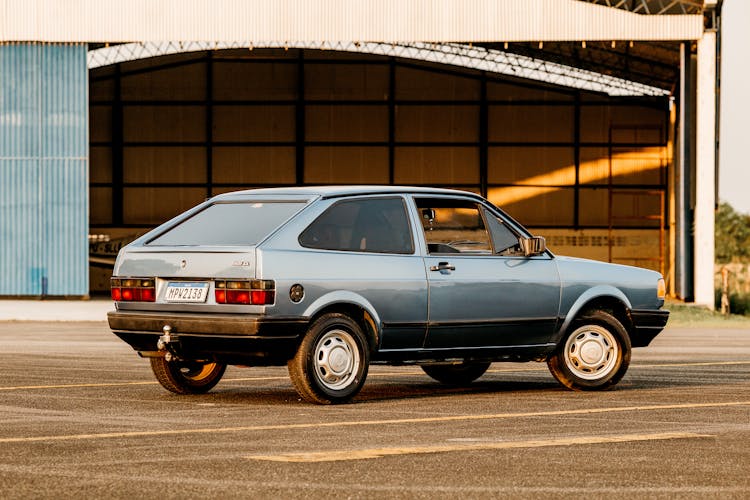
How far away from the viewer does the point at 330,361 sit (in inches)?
412

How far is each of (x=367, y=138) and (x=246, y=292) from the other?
129 ft

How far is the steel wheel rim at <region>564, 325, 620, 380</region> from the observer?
1201cm

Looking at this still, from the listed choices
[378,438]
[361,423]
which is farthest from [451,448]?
[361,423]

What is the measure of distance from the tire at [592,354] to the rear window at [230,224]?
2.74 m

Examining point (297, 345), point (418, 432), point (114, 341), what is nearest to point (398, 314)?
point (297, 345)

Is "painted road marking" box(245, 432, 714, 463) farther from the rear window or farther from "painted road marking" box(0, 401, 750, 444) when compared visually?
the rear window

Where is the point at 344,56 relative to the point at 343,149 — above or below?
above

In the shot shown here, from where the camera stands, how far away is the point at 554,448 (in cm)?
812

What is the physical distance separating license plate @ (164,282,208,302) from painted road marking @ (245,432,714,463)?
→ 2780 mm

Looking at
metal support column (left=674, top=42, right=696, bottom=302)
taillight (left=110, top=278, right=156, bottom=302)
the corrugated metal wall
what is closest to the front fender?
taillight (left=110, top=278, right=156, bottom=302)

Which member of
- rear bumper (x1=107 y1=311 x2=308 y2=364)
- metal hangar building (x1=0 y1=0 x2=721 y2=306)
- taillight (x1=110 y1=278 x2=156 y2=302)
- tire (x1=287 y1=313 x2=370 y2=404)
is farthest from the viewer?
metal hangar building (x1=0 y1=0 x2=721 y2=306)

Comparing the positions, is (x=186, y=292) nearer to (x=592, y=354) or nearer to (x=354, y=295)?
(x=354, y=295)

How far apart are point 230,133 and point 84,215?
48.5 feet

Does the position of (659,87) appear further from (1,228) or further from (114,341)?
(114,341)
